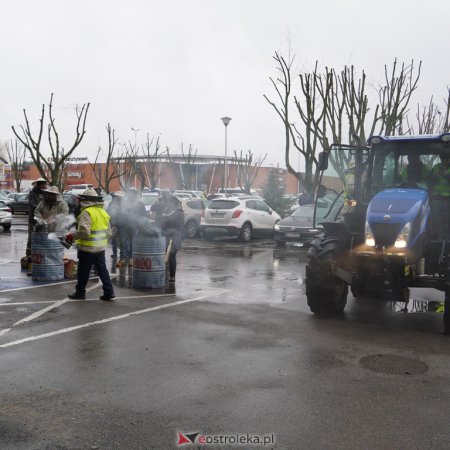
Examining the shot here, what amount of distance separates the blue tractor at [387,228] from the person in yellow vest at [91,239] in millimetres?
3205

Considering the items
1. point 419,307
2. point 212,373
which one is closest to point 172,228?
point 419,307

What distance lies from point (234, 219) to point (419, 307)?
11.0 metres

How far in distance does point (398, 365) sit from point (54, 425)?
329 centimetres

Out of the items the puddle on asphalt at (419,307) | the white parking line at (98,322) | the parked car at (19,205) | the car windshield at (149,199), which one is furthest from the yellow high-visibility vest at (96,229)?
the parked car at (19,205)

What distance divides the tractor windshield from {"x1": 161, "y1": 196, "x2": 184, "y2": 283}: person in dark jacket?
12.4ft

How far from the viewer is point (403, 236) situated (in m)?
6.34

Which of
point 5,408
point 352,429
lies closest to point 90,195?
point 5,408

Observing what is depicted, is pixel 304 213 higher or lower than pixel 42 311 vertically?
higher

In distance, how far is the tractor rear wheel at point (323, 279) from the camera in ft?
23.5

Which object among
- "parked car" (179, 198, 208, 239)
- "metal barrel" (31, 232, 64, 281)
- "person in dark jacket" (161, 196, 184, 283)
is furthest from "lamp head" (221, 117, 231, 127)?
"metal barrel" (31, 232, 64, 281)

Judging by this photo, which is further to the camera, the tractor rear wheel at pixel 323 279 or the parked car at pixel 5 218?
the parked car at pixel 5 218

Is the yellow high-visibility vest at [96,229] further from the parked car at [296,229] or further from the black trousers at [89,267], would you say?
the parked car at [296,229]

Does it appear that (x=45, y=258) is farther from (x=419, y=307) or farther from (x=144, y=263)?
(x=419, y=307)

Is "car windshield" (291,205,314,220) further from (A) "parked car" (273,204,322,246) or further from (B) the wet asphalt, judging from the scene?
(B) the wet asphalt
